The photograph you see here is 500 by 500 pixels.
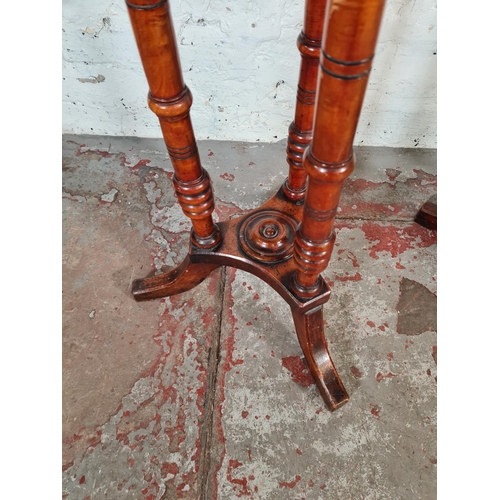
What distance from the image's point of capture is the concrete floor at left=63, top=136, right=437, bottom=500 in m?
0.91

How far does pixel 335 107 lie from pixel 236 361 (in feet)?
2.37

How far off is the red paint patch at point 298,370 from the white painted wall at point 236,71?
83cm

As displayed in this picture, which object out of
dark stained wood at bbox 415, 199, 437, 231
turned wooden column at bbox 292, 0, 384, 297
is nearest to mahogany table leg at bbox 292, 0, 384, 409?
turned wooden column at bbox 292, 0, 384, 297

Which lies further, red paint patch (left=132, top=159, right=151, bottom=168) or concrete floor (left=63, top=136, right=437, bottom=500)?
red paint patch (left=132, top=159, right=151, bottom=168)

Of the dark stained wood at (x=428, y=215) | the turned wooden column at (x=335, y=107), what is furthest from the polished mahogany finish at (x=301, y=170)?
the dark stained wood at (x=428, y=215)

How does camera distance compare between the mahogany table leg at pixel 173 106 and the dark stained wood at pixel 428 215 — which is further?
the dark stained wood at pixel 428 215

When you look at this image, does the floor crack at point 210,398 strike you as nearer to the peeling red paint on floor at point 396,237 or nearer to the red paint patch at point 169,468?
the red paint patch at point 169,468

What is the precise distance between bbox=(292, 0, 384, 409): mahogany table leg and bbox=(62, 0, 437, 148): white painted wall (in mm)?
770

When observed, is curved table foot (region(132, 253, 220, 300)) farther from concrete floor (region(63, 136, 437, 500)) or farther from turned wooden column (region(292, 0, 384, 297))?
turned wooden column (region(292, 0, 384, 297))

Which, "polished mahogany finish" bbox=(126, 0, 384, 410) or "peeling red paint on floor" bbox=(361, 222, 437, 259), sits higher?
"polished mahogany finish" bbox=(126, 0, 384, 410)

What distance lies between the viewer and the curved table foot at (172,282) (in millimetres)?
1055

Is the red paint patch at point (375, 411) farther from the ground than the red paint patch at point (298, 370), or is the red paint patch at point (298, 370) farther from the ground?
the red paint patch at point (298, 370)

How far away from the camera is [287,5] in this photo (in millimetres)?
1123

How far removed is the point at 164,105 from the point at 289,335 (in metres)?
0.66
